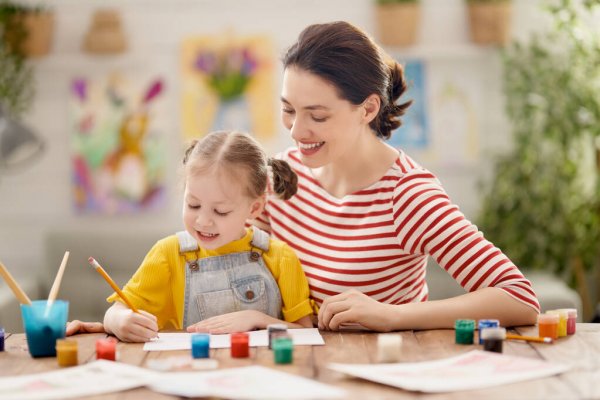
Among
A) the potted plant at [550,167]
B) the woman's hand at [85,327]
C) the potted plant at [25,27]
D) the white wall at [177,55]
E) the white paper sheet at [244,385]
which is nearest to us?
the white paper sheet at [244,385]

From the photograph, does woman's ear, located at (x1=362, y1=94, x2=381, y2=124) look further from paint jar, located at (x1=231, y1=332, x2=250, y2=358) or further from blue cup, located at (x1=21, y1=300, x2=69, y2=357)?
blue cup, located at (x1=21, y1=300, x2=69, y2=357)

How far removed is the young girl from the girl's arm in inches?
1.2

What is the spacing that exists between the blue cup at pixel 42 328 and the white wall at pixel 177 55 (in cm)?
312

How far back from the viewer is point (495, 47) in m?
4.90

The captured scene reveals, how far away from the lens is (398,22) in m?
4.78

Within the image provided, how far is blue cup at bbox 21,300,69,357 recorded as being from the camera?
5.89ft

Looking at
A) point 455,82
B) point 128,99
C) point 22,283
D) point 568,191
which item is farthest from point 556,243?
point 22,283

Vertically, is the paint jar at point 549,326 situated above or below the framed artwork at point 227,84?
below

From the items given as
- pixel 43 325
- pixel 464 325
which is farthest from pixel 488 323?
pixel 43 325

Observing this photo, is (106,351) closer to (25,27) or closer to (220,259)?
(220,259)

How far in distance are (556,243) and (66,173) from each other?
8.27 ft

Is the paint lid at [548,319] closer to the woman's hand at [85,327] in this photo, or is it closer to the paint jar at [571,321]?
the paint jar at [571,321]

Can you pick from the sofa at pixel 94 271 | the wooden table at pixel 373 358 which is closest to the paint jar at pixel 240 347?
the wooden table at pixel 373 358

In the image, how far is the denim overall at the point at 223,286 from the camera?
2.17 m
